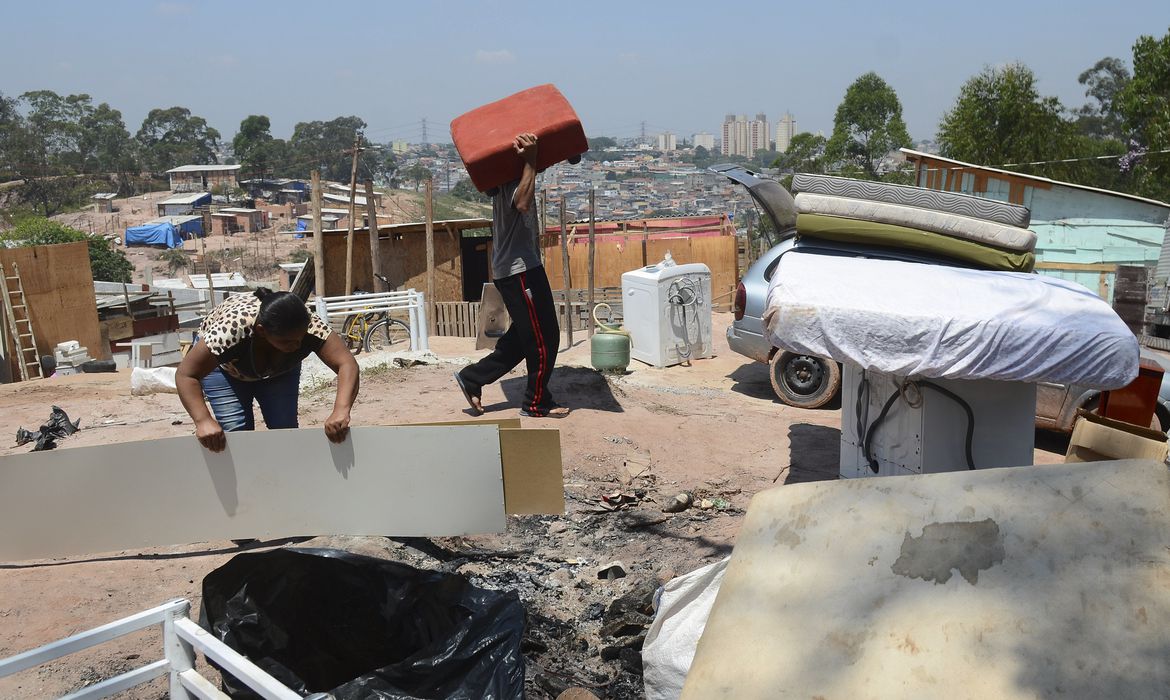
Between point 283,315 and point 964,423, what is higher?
point 283,315

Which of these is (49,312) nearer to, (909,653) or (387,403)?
(387,403)

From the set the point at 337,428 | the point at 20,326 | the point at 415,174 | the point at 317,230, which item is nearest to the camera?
the point at 337,428

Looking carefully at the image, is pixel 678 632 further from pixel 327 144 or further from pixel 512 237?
pixel 327 144

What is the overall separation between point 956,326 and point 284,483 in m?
3.19

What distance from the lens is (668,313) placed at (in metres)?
11.5

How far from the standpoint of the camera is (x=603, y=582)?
173 inches

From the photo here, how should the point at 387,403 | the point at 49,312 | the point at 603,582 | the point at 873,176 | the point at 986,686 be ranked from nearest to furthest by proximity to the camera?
the point at 986,686
the point at 603,582
the point at 387,403
the point at 49,312
the point at 873,176

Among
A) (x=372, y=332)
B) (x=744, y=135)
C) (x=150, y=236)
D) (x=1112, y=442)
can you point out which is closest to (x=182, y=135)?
(x=150, y=236)

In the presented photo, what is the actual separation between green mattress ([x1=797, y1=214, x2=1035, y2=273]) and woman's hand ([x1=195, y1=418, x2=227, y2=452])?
3.66m

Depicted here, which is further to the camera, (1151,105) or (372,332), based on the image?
(1151,105)

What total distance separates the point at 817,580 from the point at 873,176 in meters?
28.5

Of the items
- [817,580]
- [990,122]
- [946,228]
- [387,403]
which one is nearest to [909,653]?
[817,580]

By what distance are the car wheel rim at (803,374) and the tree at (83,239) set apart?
3332 centimetres

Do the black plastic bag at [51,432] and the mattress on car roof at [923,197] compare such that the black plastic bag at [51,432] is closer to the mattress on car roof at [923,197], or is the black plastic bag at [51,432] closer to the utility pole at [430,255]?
the mattress on car roof at [923,197]
